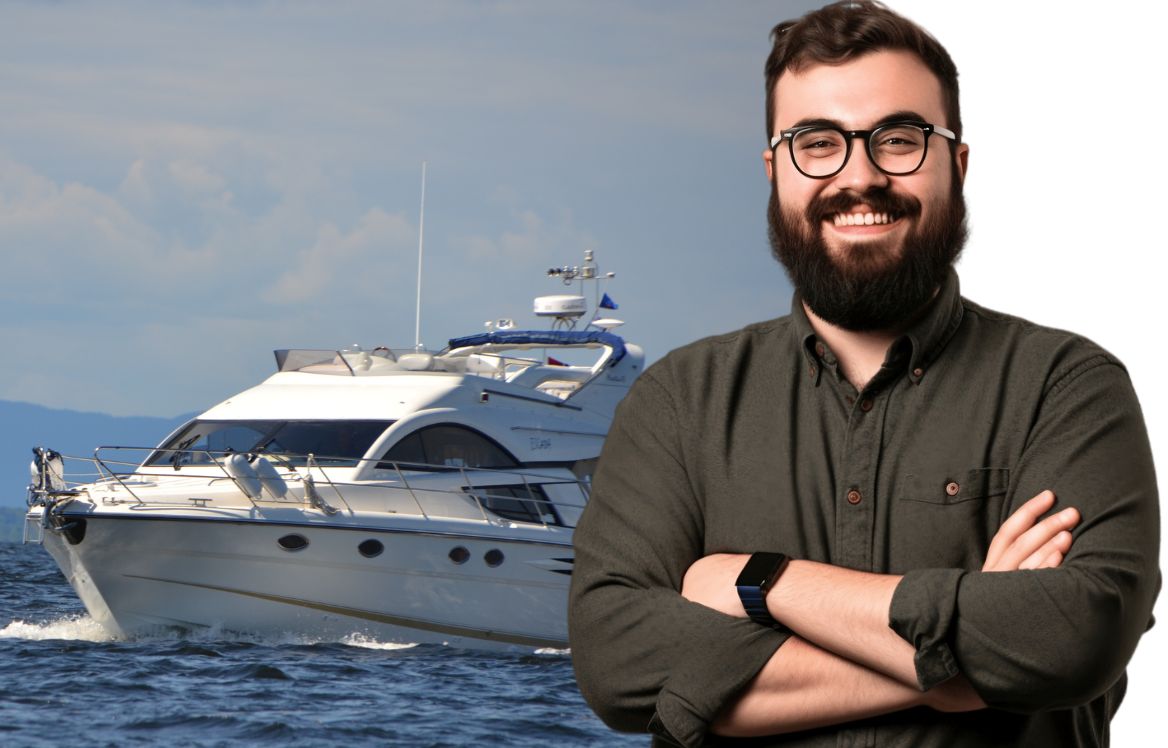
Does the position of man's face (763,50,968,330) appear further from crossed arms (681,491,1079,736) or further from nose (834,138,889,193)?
crossed arms (681,491,1079,736)

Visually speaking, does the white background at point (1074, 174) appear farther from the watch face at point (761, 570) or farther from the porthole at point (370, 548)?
the porthole at point (370, 548)

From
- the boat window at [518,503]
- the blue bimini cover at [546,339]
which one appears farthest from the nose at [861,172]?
the blue bimini cover at [546,339]

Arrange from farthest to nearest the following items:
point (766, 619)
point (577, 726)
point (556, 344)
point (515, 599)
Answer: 1. point (556, 344)
2. point (515, 599)
3. point (577, 726)
4. point (766, 619)

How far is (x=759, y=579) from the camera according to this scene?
1.99 meters

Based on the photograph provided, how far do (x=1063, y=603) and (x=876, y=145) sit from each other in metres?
0.65

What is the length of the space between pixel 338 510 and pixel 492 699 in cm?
277

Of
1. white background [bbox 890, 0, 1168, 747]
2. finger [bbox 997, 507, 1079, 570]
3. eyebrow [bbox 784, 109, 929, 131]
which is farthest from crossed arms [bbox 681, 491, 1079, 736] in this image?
white background [bbox 890, 0, 1168, 747]

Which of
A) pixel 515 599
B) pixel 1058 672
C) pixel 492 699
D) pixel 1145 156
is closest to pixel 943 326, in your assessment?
pixel 1058 672

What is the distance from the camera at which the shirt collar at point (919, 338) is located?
2047mm

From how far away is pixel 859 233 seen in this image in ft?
6.74

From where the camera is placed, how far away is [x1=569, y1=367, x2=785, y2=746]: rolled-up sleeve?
2008 mm

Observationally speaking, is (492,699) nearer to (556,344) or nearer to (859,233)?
(556,344)

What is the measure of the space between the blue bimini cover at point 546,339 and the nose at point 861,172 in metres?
17.9

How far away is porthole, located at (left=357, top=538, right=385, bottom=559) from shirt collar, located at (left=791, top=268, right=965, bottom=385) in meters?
13.3
